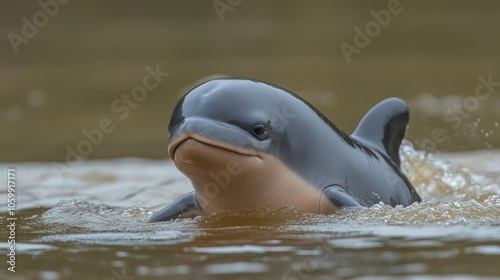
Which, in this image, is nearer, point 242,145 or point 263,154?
point 242,145

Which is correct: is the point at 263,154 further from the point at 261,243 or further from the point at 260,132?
the point at 261,243

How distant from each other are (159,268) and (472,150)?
28.6 feet

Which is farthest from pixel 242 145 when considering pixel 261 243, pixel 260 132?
pixel 261 243

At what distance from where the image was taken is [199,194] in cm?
733

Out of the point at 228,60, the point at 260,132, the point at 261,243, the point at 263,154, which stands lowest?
the point at 261,243

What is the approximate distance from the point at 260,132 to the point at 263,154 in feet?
0.44

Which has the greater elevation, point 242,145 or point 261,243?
point 242,145

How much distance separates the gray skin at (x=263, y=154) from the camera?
6.79m

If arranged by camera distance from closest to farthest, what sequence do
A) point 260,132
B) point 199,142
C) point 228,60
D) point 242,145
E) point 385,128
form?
point 199,142 < point 242,145 < point 260,132 < point 385,128 < point 228,60

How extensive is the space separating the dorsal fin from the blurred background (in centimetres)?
601

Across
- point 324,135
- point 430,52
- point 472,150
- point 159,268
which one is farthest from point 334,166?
point 430,52

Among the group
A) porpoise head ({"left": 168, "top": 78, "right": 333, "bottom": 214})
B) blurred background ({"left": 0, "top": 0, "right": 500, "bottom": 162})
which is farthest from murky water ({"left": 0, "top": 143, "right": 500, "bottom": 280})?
blurred background ({"left": 0, "top": 0, "right": 500, "bottom": 162})

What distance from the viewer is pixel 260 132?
7.03m

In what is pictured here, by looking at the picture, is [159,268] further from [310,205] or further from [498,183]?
[498,183]
